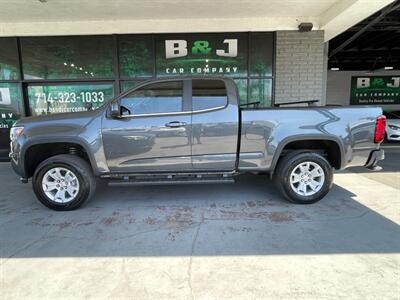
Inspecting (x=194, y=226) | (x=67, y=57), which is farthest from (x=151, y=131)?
(x=67, y=57)

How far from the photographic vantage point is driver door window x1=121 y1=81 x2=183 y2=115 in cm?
443

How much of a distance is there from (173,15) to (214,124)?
4406 mm

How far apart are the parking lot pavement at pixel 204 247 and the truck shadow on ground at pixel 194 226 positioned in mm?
14

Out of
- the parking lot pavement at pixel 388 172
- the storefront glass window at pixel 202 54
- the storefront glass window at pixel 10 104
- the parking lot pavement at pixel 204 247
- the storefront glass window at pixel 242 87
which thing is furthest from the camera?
the storefront glass window at pixel 10 104

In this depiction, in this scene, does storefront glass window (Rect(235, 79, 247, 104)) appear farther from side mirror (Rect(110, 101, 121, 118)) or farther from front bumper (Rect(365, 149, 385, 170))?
side mirror (Rect(110, 101, 121, 118))

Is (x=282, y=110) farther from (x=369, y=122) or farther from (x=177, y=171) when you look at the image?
(x=177, y=171)

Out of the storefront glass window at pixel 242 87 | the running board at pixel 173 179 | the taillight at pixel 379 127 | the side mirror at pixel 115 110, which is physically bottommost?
the running board at pixel 173 179

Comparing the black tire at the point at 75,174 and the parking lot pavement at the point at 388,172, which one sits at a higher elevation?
the black tire at the point at 75,174

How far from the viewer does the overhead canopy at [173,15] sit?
6543 mm

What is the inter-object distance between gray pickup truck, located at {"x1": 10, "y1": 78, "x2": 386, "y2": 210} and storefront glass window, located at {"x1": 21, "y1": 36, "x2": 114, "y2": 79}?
4376mm

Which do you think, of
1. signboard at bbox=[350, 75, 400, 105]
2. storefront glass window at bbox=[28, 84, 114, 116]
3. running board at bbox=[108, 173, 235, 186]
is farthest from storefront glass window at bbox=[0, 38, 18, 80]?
signboard at bbox=[350, 75, 400, 105]

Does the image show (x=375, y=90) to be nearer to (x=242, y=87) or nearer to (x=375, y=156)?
(x=242, y=87)

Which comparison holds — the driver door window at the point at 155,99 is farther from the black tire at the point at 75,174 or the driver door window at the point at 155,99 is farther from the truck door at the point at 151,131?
the black tire at the point at 75,174

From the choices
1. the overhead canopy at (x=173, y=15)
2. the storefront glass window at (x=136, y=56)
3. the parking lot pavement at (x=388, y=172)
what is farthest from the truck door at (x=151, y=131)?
the storefront glass window at (x=136, y=56)
